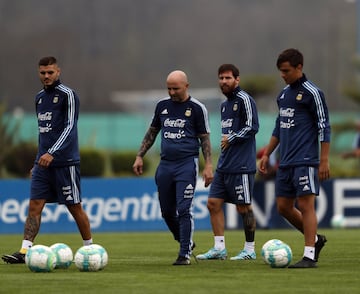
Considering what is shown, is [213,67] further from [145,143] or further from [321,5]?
[145,143]

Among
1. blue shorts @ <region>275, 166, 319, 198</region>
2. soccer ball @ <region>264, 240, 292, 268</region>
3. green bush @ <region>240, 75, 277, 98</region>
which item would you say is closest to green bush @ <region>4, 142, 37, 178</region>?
blue shorts @ <region>275, 166, 319, 198</region>

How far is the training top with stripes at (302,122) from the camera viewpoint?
496 inches

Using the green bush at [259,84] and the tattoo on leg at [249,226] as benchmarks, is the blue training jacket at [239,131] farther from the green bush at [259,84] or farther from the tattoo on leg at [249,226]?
the green bush at [259,84]

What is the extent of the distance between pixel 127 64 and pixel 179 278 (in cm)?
5270

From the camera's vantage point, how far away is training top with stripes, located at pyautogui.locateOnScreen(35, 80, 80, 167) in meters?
13.6

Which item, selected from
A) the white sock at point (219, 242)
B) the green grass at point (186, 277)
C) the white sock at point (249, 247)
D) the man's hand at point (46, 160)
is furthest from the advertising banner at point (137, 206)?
the man's hand at point (46, 160)

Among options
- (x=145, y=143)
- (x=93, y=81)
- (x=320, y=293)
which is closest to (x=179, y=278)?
(x=320, y=293)

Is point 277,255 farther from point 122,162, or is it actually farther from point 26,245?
point 122,162

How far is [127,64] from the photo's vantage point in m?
63.8

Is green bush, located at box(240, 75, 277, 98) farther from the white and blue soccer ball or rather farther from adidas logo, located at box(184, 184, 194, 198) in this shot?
the white and blue soccer ball

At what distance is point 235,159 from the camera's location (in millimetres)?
14414

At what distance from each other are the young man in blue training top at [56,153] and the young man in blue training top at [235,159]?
5.90ft

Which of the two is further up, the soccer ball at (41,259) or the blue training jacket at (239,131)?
the blue training jacket at (239,131)

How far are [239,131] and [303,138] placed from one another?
5.68ft
